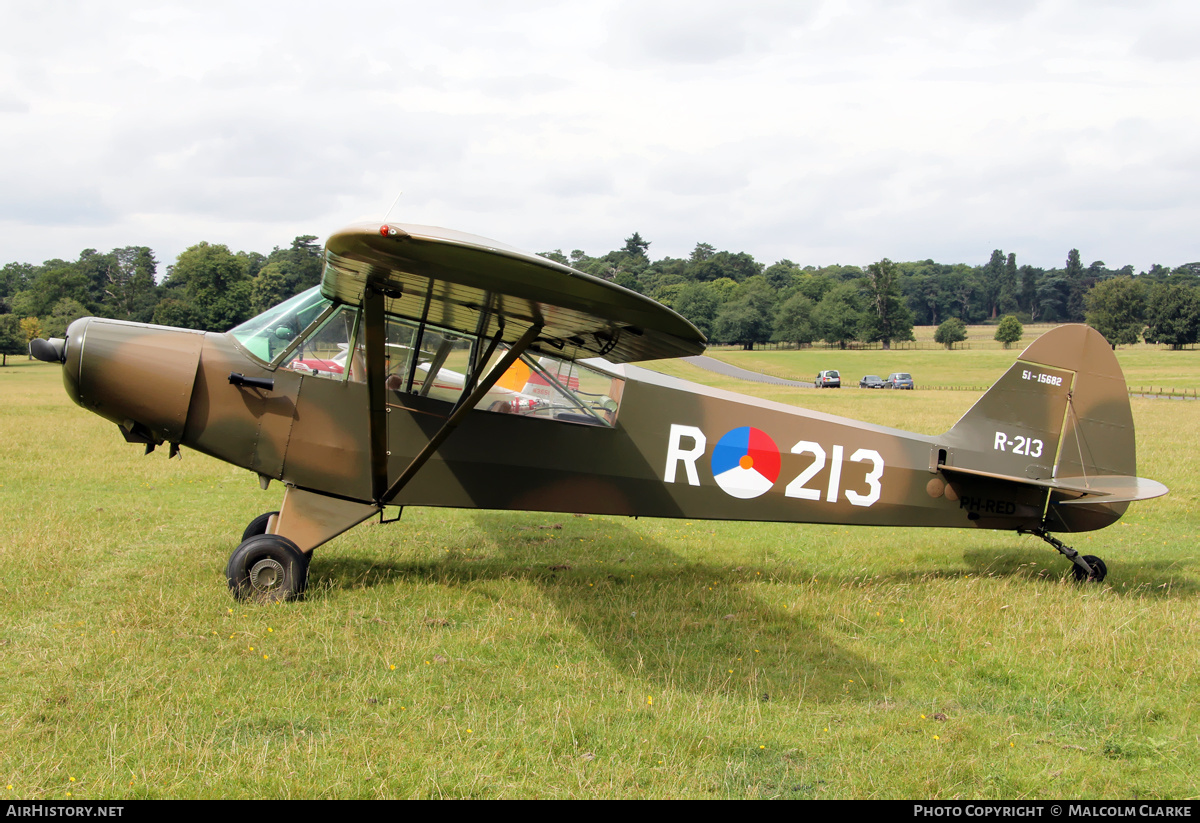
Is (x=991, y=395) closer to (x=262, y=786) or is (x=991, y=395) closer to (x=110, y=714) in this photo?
(x=262, y=786)

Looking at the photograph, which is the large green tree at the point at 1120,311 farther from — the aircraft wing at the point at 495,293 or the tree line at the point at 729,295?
the aircraft wing at the point at 495,293

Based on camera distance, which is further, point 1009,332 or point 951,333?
point 951,333

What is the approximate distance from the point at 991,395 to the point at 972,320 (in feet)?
624

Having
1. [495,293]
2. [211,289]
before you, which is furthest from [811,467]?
[211,289]

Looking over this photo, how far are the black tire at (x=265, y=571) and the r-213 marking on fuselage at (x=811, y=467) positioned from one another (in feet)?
10.5

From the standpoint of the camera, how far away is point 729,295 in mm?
140625

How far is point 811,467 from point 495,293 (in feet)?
12.3

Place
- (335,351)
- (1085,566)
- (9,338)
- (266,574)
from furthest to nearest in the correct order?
(9,338) < (1085,566) < (335,351) < (266,574)

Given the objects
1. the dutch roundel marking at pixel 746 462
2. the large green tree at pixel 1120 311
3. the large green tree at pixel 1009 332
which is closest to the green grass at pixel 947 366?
the large green tree at pixel 1120 311

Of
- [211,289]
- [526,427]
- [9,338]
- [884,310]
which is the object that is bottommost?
[9,338]

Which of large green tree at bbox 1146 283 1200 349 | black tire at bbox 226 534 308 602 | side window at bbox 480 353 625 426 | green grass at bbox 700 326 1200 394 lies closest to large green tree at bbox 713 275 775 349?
green grass at bbox 700 326 1200 394

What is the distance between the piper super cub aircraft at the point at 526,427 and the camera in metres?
6.03

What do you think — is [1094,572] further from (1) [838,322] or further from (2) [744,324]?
(1) [838,322]

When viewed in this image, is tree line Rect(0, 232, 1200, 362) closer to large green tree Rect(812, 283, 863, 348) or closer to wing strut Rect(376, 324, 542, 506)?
large green tree Rect(812, 283, 863, 348)
